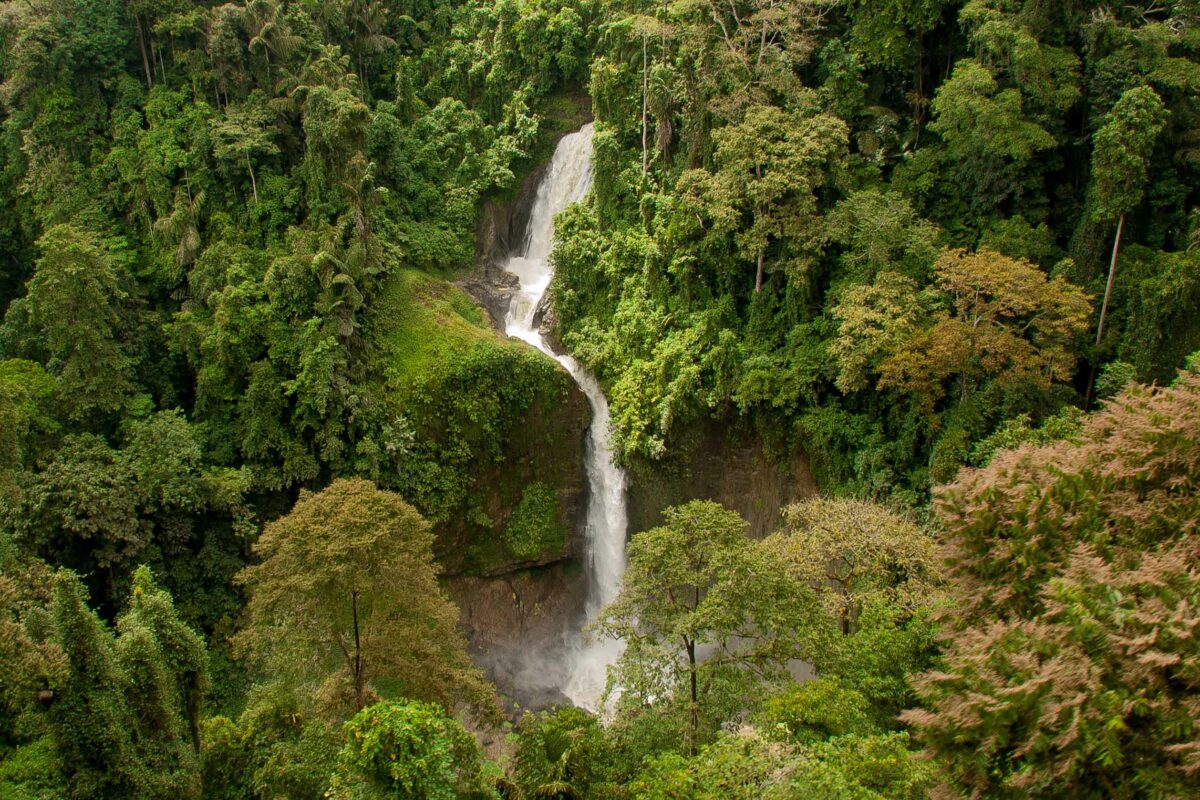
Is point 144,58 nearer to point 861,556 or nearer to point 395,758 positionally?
point 395,758

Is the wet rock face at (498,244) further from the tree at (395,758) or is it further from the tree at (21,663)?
the tree at (395,758)

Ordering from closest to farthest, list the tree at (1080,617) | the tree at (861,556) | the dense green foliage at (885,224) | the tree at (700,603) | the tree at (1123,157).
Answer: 1. the tree at (1080,617)
2. the tree at (700,603)
3. the tree at (861,556)
4. the tree at (1123,157)
5. the dense green foliage at (885,224)

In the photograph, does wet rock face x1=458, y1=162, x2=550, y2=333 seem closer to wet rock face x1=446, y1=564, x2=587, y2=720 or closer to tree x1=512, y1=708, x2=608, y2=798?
wet rock face x1=446, y1=564, x2=587, y2=720

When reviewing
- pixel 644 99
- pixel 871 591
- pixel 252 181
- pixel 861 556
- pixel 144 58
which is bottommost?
pixel 871 591

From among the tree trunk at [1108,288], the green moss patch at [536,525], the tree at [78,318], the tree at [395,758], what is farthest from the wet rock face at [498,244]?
the tree at [395,758]

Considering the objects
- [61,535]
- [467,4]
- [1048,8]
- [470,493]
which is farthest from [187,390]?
[1048,8]

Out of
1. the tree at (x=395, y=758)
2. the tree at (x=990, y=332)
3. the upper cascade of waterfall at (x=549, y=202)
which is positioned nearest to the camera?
the tree at (x=395, y=758)

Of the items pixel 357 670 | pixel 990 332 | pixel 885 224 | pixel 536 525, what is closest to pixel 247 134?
pixel 536 525
